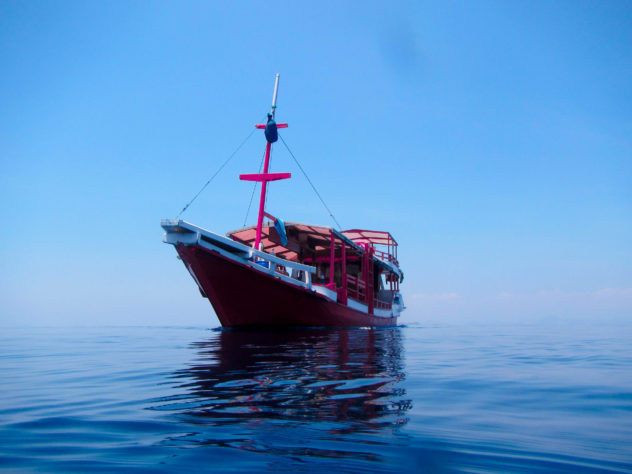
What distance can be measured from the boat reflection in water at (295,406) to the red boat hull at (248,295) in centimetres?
884

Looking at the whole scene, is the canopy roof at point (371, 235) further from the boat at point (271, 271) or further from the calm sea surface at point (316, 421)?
the calm sea surface at point (316, 421)

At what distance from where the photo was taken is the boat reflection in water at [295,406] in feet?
8.69

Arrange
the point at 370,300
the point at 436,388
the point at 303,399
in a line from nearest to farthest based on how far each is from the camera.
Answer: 1. the point at 303,399
2. the point at 436,388
3. the point at 370,300

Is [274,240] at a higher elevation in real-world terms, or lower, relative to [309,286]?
higher

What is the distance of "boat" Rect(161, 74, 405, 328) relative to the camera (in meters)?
15.4

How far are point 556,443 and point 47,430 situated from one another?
149 inches

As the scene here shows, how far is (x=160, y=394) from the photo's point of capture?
441 centimetres

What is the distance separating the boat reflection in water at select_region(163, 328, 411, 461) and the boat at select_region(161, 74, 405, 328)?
349 inches

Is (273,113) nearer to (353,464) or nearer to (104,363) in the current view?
(104,363)

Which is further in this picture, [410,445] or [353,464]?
[410,445]

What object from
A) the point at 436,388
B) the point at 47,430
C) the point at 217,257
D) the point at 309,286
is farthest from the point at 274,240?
the point at 47,430

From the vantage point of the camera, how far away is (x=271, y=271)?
16.4 metres

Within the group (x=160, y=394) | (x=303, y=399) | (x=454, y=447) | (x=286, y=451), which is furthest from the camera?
(x=160, y=394)

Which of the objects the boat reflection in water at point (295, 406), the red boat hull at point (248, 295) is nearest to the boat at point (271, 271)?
the red boat hull at point (248, 295)
